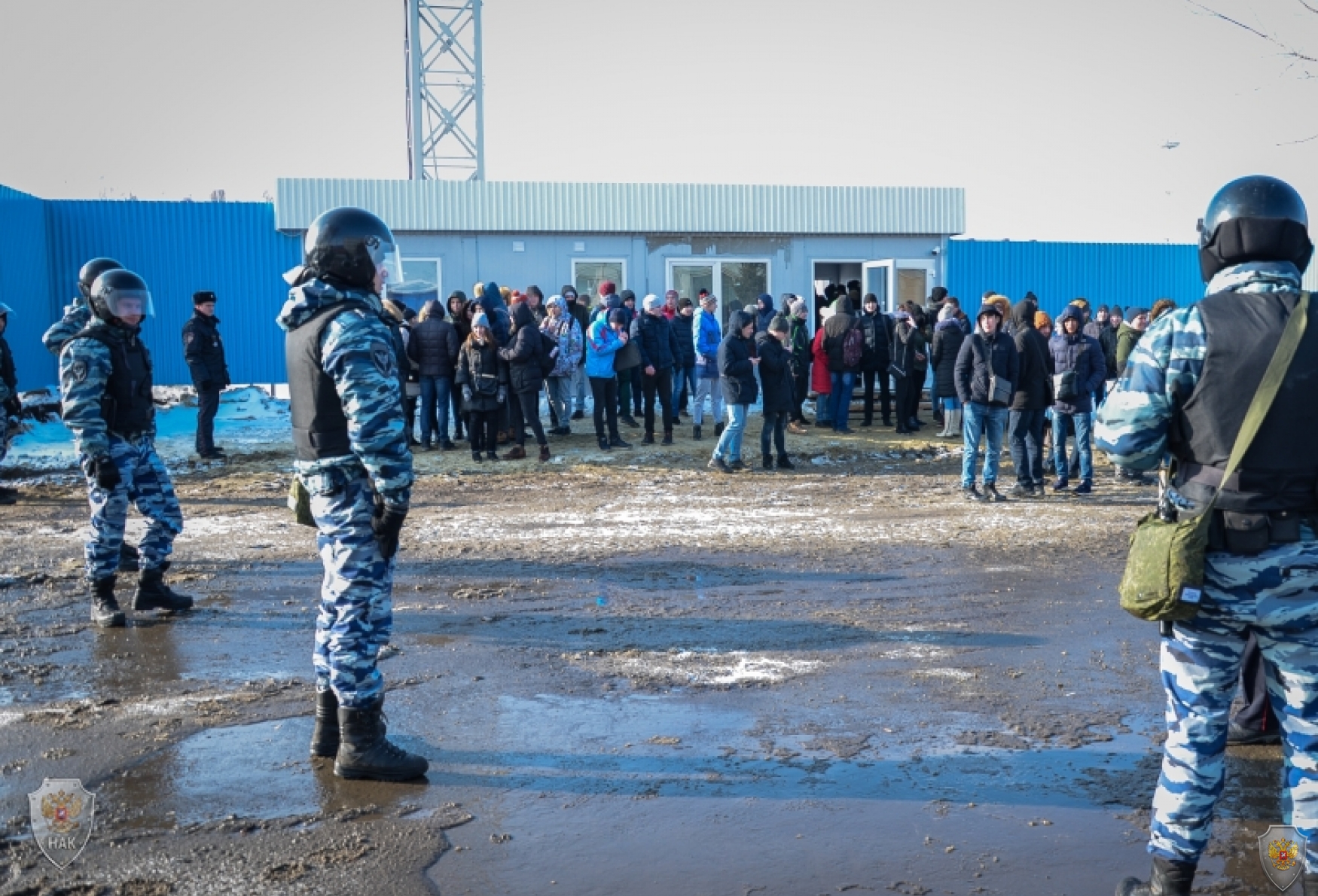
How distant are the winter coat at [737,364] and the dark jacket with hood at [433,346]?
11.9 ft

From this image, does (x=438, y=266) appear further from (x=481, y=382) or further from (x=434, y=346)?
(x=481, y=382)

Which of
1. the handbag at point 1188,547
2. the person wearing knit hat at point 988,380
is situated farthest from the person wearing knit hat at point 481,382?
the handbag at point 1188,547

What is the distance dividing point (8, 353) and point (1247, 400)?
39.2ft

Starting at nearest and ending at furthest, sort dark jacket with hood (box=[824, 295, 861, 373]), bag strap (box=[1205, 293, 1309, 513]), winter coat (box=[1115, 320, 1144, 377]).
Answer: bag strap (box=[1205, 293, 1309, 513])
winter coat (box=[1115, 320, 1144, 377])
dark jacket with hood (box=[824, 295, 861, 373])

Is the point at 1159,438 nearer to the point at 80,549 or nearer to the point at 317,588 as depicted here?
the point at 317,588

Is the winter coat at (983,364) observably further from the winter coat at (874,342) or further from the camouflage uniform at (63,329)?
the camouflage uniform at (63,329)

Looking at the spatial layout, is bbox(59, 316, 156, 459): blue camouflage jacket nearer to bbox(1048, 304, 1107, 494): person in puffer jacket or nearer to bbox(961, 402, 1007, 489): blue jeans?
bbox(961, 402, 1007, 489): blue jeans

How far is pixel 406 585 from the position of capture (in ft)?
28.1

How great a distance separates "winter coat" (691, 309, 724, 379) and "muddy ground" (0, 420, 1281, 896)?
6553mm

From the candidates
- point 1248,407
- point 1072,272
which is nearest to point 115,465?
point 1248,407

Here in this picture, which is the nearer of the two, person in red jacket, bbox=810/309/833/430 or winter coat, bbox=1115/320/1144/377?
winter coat, bbox=1115/320/1144/377

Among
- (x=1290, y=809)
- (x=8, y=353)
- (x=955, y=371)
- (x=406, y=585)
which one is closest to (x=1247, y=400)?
(x=1290, y=809)

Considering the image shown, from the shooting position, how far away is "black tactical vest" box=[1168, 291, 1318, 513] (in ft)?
11.3
